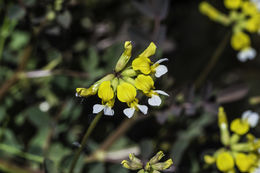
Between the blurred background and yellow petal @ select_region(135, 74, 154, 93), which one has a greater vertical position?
the blurred background

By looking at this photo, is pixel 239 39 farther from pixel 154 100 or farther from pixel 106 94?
pixel 106 94

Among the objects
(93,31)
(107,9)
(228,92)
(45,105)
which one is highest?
(107,9)

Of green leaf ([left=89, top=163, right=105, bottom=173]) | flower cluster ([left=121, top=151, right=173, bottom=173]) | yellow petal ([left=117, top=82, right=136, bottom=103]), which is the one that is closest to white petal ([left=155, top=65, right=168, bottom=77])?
yellow petal ([left=117, top=82, right=136, bottom=103])

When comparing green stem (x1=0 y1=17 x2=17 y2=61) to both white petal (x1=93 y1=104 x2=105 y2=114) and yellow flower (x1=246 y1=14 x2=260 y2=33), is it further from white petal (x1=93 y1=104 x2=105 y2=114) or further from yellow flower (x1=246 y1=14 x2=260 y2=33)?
yellow flower (x1=246 y1=14 x2=260 y2=33)

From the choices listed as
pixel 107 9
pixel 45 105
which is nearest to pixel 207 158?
pixel 45 105

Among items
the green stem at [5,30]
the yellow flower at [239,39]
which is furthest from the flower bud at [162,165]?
the green stem at [5,30]

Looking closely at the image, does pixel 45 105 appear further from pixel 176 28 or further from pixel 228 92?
pixel 176 28
